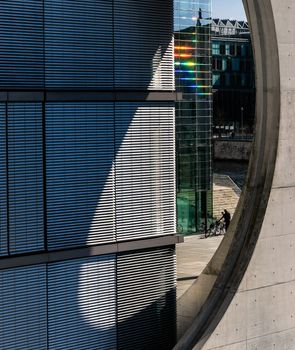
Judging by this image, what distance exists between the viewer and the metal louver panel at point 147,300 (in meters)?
15.2

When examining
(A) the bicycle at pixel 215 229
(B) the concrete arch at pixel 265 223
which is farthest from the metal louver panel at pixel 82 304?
(A) the bicycle at pixel 215 229

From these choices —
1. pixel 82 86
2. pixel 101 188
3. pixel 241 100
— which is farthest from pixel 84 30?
pixel 241 100

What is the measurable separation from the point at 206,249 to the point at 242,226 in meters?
16.4

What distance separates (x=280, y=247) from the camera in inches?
615

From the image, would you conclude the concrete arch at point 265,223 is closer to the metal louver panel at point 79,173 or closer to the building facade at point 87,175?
the building facade at point 87,175

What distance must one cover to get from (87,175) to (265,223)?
3620 millimetres

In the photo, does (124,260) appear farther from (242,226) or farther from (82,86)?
(82,86)

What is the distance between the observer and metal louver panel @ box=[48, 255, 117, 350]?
14.2 meters

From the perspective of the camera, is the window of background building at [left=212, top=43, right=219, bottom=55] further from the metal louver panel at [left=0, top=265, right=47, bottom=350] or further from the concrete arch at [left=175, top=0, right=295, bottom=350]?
the metal louver panel at [left=0, top=265, right=47, bottom=350]

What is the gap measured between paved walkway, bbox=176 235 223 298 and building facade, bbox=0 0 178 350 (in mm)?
6602

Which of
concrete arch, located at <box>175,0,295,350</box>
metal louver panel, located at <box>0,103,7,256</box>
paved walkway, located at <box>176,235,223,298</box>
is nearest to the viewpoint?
metal louver panel, located at <box>0,103,7,256</box>

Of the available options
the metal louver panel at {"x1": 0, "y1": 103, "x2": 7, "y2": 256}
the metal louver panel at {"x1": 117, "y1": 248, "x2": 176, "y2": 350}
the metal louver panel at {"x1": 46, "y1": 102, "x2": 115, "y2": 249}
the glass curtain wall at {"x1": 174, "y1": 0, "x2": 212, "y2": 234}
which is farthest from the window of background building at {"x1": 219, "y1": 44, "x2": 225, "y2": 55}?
the metal louver panel at {"x1": 0, "y1": 103, "x2": 7, "y2": 256}

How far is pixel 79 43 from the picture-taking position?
47.7 ft

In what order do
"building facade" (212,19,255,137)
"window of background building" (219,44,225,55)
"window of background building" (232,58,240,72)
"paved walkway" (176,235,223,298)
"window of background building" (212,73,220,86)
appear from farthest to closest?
"window of background building" (232,58,240,72) < "window of background building" (219,44,225,55) < "window of background building" (212,73,220,86) < "building facade" (212,19,255,137) < "paved walkway" (176,235,223,298)
